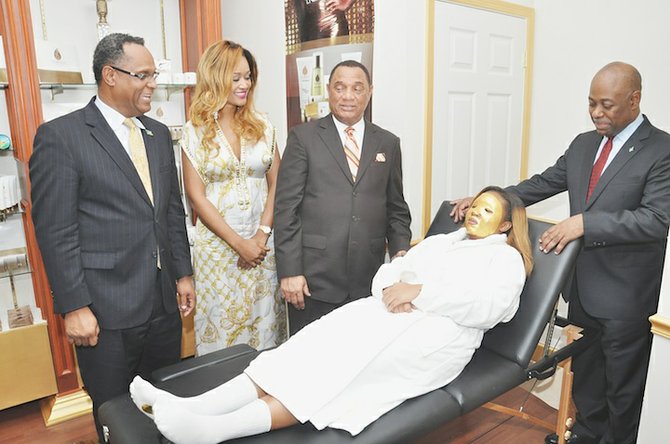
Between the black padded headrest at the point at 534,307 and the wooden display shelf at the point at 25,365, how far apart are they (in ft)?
7.02

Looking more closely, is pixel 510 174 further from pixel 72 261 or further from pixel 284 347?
pixel 72 261

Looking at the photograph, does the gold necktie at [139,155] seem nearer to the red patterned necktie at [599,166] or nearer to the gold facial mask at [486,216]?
the gold facial mask at [486,216]

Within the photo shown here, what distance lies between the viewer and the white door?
9.26ft

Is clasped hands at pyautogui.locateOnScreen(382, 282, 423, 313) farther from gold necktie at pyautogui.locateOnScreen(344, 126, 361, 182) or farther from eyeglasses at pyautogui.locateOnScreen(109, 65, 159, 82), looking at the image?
eyeglasses at pyautogui.locateOnScreen(109, 65, 159, 82)

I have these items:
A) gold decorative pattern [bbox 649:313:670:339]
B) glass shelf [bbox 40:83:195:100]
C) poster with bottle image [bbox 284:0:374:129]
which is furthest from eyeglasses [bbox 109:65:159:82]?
gold decorative pattern [bbox 649:313:670:339]

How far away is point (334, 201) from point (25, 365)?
178cm

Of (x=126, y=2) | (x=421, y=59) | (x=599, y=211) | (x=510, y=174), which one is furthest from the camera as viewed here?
(x=510, y=174)

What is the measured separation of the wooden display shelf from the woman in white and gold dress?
838 mm

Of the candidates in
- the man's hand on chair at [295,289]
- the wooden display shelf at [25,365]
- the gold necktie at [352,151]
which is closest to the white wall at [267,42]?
the gold necktie at [352,151]

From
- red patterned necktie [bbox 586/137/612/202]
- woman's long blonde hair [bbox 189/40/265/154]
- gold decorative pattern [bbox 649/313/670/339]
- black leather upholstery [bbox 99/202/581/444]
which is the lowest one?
black leather upholstery [bbox 99/202/581/444]

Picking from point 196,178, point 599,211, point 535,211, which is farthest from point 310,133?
point 535,211

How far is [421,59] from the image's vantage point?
268cm

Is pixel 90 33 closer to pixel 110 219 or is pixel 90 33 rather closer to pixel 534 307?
pixel 110 219

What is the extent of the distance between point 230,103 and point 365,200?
734 millimetres
